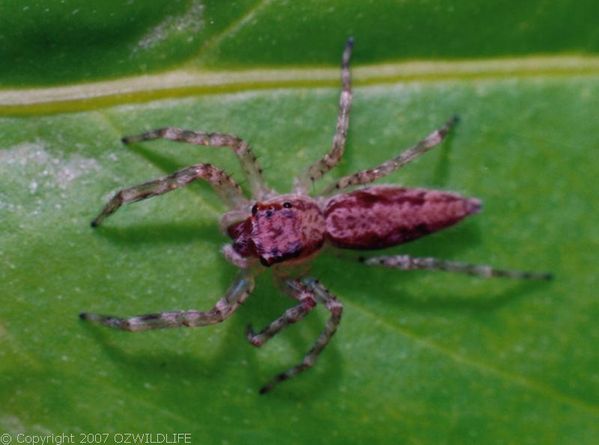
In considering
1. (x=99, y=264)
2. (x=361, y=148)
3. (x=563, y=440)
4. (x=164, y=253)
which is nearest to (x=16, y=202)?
(x=99, y=264)

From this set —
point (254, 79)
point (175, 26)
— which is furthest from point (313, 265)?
point (175, 26)

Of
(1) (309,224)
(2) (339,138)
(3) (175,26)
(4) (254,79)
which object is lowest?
(1) (309,224)

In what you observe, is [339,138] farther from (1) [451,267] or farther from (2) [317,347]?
(2) [317,347]

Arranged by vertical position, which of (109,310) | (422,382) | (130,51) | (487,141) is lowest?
(422,382)

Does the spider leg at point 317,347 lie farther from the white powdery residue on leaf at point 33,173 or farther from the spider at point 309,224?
the white powdery residue on leaf at point 33,173

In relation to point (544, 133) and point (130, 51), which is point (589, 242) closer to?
point (544, 133)

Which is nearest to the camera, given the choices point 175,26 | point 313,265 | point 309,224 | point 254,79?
point 175,26
